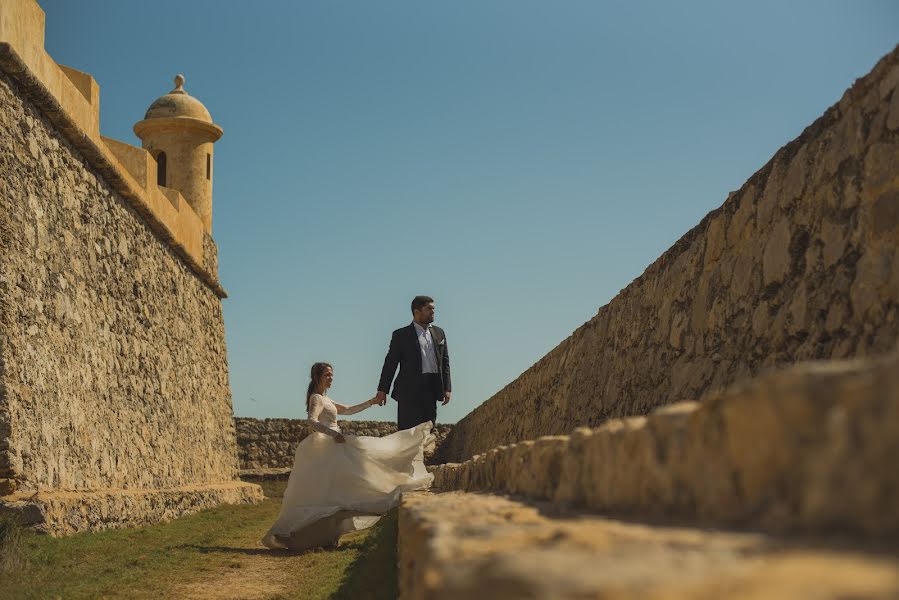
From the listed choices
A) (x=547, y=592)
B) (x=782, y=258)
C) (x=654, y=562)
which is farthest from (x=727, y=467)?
(x=782, y=258)

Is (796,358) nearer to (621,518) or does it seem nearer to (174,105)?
(621,518)

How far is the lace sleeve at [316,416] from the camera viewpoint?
8711 mm

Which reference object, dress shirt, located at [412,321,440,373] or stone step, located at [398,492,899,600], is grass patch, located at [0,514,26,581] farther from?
stone step, located at [398,492,899,600]

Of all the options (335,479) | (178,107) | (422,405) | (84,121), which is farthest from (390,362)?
(178,107)

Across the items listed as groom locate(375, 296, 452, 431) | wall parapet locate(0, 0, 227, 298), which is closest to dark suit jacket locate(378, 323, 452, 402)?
groom locate(375, 296, 452, 431)

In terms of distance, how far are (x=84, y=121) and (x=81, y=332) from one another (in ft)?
8.52

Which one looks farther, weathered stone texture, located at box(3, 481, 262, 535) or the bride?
the bride

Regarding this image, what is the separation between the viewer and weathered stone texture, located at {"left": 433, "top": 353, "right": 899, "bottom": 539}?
1198mm

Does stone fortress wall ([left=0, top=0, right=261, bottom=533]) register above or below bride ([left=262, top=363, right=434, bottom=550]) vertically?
above

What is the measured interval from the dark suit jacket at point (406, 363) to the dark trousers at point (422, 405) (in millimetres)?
40

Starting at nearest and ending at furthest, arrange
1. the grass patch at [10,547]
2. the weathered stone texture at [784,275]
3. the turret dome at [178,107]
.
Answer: the weathered stone texture at [784,275]
the grass patch at [10,547]
the turret dome at [178,107]

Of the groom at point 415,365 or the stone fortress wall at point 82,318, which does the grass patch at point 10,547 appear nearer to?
the stone fortress wall at point 82,318

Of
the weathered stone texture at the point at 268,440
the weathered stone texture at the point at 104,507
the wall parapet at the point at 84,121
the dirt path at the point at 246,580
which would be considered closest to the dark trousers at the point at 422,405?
the dirt path at the point at 246,580

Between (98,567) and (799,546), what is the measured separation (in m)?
7.03
